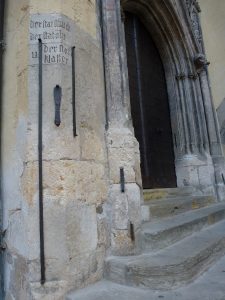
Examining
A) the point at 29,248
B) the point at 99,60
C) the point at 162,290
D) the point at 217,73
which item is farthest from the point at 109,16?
the point at 217,73

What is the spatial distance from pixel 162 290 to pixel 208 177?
115 inches

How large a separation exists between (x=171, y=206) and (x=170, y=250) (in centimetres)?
90

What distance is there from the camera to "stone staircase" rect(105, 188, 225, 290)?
1726 mm

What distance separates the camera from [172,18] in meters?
4.63

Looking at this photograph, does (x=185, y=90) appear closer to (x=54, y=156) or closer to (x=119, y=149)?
(x=119, y=149)

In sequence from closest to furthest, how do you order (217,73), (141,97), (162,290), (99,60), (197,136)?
(162,290) → (99,60) → (141,97) → (197,136) → (217,73)

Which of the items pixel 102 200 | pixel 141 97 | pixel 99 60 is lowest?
pixel 102 200

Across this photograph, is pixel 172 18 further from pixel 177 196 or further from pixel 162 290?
pixel 162 290

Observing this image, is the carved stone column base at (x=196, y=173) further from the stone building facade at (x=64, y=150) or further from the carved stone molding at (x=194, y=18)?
the carved stone molding at (x=194, y=18)

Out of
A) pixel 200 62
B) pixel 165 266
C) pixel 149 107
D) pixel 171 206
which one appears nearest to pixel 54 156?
pixel 165 266

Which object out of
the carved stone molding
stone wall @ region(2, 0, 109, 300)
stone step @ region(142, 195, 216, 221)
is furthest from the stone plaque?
the carved stone molding

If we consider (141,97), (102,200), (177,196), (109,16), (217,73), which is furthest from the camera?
(217,73)

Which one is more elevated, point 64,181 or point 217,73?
point 217,73

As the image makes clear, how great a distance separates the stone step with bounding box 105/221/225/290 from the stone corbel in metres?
3.58
